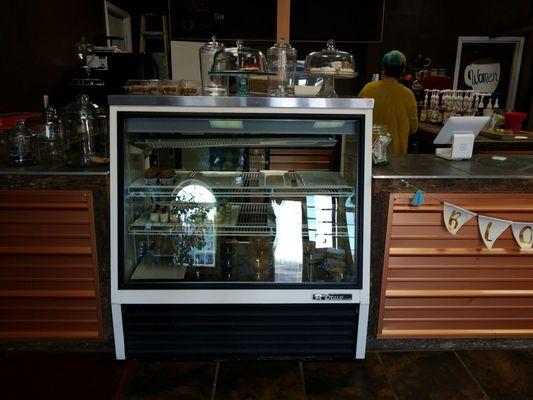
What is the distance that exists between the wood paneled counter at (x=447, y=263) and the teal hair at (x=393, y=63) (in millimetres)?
1324

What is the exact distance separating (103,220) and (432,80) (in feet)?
14.9

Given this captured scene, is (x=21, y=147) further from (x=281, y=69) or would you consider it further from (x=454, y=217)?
(x=454, y=217)

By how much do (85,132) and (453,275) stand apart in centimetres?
208

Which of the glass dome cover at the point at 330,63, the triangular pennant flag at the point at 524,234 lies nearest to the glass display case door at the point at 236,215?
the glass dome cover at the point at 330,63

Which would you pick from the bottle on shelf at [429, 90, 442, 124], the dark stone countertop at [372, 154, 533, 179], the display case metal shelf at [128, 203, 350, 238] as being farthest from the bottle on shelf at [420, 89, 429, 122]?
the display case metal shelf at [128, 203, 350, 238]

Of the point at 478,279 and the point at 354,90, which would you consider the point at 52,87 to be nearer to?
the point at 478,279

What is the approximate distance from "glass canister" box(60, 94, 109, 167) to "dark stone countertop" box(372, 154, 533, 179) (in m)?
1.45

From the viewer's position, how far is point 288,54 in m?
2.13

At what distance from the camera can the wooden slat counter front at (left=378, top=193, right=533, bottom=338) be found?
2031 mm

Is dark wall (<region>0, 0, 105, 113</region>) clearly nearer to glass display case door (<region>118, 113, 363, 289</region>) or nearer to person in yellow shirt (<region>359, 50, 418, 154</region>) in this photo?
glass display case door (<region>118, 113, 363, 289</region>)

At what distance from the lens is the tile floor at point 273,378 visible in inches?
75.2

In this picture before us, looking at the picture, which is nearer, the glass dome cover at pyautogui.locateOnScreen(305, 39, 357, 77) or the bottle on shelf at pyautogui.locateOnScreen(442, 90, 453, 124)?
the glass dome cover at pyautogui.locateOnScreen(305, 39, 357, 77)

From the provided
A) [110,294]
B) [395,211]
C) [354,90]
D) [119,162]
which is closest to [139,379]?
[110,294]

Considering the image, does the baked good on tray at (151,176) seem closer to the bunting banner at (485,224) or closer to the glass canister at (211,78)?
the glass canister at (211,78)
